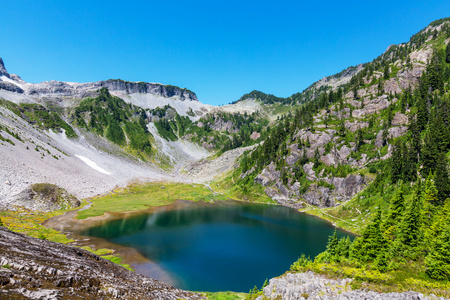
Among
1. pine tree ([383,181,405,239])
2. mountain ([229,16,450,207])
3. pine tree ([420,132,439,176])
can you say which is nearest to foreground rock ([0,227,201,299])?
pine tree ([383,181,405,239])

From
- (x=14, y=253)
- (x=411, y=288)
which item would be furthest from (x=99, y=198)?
(x=411, y=288)

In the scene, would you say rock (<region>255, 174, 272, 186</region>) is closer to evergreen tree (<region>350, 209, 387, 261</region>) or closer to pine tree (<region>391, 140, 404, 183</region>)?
pine tree (<region>391, 140, 404, 183</region>)

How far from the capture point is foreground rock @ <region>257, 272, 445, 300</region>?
1880 cm

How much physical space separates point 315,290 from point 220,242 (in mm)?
37827

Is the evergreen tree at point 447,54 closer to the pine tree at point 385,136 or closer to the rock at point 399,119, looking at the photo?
the rock at point 399,119

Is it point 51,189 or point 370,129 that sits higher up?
point 370,129

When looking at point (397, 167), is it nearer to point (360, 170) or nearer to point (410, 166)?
point (410, 166)

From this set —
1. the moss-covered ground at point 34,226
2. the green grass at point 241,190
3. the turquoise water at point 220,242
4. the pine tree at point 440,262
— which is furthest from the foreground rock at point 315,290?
the green grass at point 241,190

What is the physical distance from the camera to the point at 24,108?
184 meters

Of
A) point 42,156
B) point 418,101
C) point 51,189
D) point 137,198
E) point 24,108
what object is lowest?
point 137,198

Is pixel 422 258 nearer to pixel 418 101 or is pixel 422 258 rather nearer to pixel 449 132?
pixel 449 132

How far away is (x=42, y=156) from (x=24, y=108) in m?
122

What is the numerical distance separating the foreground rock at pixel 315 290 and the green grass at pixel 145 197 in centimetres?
6914

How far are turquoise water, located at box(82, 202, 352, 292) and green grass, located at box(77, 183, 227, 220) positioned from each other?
1346 centimetres
